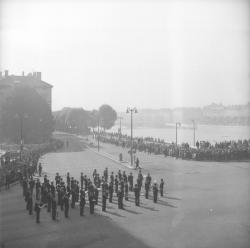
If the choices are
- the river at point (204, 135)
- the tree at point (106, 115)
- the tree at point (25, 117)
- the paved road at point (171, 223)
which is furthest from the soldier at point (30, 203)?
the tree at point (106, 115)

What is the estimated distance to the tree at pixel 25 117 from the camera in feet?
191

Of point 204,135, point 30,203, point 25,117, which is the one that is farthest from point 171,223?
point 204,135

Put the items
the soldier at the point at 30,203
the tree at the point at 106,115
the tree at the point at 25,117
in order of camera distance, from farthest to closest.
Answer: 1. the tree at the point at 106,115
2. the tree at the point at 25,117
3. the soldier at the point at 30,203

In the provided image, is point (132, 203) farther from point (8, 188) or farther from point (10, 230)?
point (8, 188)

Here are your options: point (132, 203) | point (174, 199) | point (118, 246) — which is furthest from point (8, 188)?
point (118, 246)

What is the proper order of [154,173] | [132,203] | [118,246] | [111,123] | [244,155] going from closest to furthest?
[118,246] → [132,203] → [154,173] → [244,155] → [111,123]

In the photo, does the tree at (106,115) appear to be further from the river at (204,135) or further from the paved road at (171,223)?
the paved road at (171,223)

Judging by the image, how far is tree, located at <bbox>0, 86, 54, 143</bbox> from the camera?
58.1 m

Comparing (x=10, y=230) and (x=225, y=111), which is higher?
(x=225, y=111)

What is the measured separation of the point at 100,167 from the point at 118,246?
21179 millimetres

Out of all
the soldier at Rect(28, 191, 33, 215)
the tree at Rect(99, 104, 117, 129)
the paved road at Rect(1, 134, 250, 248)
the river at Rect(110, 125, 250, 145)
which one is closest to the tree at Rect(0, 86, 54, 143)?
→ the river at Rect(110, 125, 250, 145)

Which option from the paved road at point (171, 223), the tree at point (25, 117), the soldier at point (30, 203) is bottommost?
Result: the paved road at point (171, 223)

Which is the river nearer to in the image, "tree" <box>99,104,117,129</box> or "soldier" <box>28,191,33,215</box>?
"tree" <box>99,104,117,129</box>

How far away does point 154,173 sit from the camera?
29.0 metres
